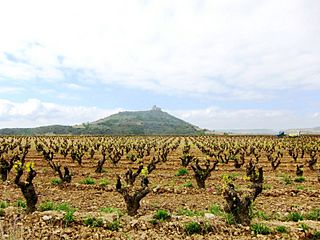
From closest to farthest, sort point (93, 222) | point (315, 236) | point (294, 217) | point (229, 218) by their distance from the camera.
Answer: point (315, 236) → point (93, 222) → point (229, 218) → point (294, 217)

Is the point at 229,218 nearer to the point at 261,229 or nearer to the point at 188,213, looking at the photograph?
the point at 261,229

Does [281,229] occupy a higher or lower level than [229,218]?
lower

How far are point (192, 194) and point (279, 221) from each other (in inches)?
224

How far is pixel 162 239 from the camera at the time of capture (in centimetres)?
933

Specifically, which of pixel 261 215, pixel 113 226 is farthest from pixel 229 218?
pixel 113 226

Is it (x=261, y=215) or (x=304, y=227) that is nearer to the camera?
(x=304, y=227)

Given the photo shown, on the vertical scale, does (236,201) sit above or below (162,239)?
above

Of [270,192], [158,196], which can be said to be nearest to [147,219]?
[158,196]

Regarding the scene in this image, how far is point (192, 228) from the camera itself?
9.91 m

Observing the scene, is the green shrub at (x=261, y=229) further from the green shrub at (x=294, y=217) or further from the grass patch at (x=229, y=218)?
the green shrub at (x=294, y=217)

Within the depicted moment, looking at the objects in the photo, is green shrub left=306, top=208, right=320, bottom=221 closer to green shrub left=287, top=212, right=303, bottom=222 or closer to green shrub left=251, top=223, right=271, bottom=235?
green shrub left=287, top=212, right=303, bottom=222

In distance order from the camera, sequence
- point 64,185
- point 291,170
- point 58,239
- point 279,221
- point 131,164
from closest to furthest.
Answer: point 58,239
point 279,221
point 64,185
point 291,170
point 131,164

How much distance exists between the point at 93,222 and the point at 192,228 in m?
2.79

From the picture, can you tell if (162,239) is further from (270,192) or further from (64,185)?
(64,185)
